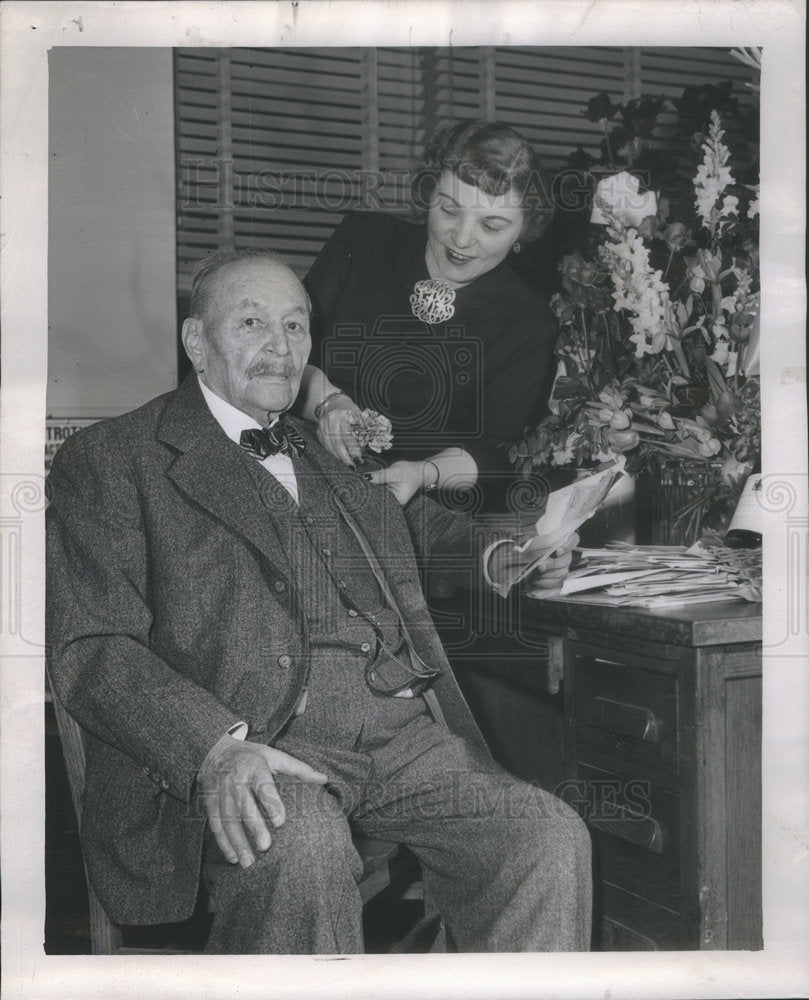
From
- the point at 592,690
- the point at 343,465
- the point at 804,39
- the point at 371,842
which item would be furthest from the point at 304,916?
the point at 804,39

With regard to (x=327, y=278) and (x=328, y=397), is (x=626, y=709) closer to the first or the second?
(x=328, y=397)

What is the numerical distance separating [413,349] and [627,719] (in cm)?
87

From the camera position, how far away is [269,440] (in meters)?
1.92

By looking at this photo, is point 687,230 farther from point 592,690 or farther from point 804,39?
point 592,690

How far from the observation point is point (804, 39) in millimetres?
1965

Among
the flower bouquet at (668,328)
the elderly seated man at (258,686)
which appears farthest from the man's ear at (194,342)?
the flower bouquet at (668,328)

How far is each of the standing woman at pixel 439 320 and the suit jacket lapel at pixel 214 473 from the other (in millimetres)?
192

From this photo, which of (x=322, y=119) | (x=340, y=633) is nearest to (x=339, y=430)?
(x=340, y=633)

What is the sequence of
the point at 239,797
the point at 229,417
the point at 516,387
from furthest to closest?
the point at 516,387 < the point at 229,417 < the point at 239,797

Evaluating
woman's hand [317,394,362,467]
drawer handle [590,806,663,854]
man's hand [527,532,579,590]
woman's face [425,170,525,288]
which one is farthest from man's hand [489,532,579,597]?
woman's face [425,170,525,288]

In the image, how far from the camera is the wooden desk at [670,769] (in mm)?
1820

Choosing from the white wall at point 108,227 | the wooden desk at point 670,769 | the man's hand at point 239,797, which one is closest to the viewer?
the man's hand at point 239,797

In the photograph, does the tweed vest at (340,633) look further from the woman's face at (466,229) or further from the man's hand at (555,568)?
the woman's face at (466,229)

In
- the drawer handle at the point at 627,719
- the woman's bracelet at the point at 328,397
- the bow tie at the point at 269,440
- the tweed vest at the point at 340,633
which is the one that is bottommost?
the drawer handle at the point at 627,719
